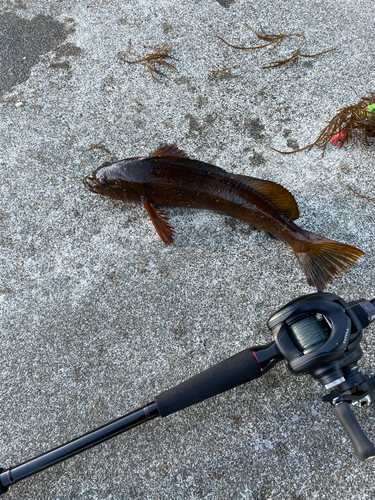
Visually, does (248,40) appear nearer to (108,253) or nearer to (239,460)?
(108,253)

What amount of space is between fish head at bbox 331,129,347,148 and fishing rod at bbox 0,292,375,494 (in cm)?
141

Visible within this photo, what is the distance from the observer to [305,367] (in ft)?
5.30

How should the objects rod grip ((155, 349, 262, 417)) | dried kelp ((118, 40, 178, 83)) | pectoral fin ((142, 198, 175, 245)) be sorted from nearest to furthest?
rod grip ((155, 349, 262, 417)) < pectoral fin ((142, 198, 175, 245)) < dried kelp ((118, 40, 178, 83))

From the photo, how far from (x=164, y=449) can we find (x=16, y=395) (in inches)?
39.2

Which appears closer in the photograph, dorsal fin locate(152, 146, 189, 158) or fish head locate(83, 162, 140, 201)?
fish head locate(83, 162, 140, 201)

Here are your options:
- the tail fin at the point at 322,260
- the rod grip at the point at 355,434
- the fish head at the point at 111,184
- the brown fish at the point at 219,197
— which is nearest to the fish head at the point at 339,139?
the brown fish at the point at 219,197

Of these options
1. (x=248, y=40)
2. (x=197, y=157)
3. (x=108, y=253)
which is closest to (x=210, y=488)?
(x=108, y=253)

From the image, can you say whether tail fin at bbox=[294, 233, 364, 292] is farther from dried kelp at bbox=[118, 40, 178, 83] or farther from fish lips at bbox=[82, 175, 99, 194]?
dried kelp at bbox=[118, 40, 178, 83]

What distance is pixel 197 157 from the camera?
2.78 meters

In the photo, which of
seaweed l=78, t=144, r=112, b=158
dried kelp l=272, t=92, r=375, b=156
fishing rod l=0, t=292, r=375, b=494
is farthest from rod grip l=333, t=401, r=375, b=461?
seaweed l=78, t=144, r=112, b=158

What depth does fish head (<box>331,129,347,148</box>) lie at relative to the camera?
267 centimetres

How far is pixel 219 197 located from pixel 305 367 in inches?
46.5

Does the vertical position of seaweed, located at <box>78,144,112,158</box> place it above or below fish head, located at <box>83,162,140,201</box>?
above

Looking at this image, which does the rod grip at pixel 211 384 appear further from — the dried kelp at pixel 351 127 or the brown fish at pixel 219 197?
the dried kelp at pixel 351 127
